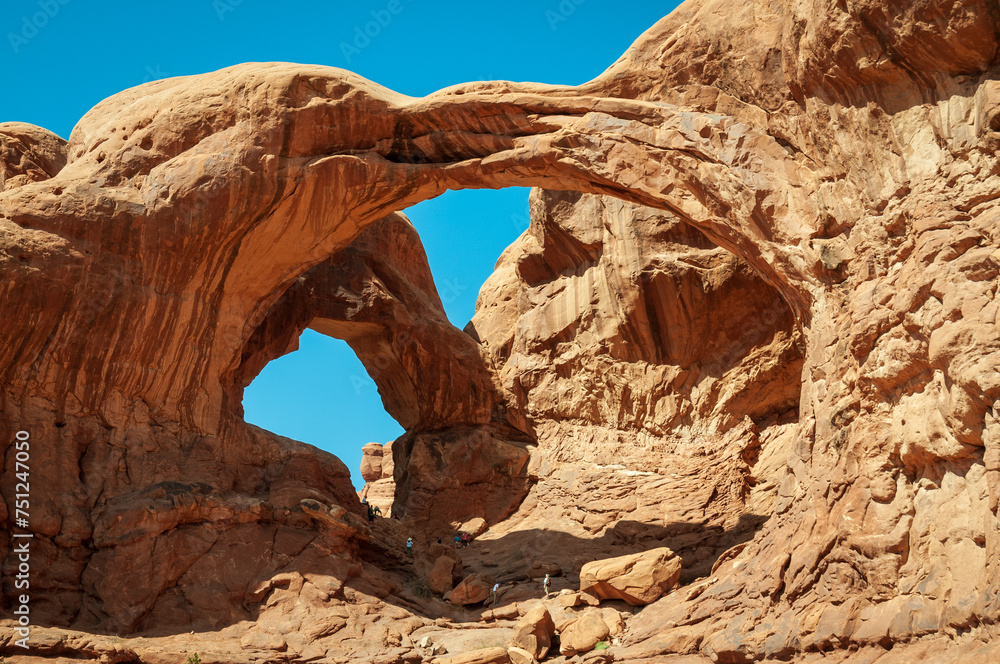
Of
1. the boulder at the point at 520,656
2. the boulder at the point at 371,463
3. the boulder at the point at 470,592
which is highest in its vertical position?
the boulder at the point at 371,463

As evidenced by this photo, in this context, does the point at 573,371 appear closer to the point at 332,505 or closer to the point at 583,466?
the point at 583,466

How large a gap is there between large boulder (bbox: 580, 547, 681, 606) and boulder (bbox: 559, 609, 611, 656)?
1178 millimetres

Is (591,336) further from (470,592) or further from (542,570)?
(470,592)

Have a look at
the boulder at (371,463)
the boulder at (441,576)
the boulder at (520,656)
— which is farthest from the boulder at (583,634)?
the boulder at (371,463)

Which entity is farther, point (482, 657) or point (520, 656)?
point (520, 656)

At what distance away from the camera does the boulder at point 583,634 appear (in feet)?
46.5

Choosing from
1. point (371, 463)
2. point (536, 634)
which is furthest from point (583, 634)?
point (371, 463)

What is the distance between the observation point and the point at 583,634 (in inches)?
563

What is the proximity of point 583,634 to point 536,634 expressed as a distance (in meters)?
0.79

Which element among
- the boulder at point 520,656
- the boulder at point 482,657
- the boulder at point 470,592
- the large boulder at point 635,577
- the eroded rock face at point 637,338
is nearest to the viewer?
the boulder at point 482,657

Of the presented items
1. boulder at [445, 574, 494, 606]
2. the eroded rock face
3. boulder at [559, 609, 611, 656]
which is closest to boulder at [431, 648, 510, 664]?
boulder at [559, 609, 611, 656]

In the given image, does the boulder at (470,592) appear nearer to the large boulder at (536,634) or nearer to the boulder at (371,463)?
the large boulder at (536,634)

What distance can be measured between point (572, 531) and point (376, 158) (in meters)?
9.79

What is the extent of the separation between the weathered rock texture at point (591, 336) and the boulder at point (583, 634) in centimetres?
67
